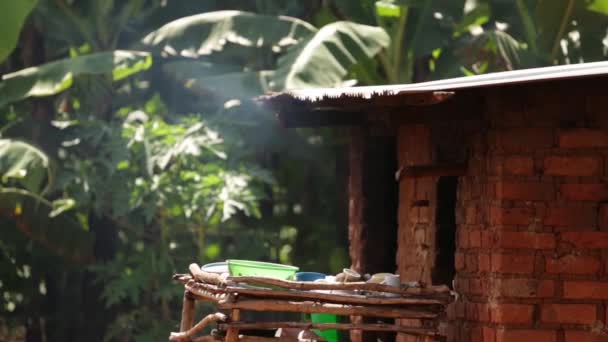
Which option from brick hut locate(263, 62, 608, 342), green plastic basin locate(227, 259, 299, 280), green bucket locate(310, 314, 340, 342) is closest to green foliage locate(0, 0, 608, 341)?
green bucket locate(310, 314, 340, 342)

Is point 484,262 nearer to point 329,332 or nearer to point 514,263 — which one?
point 514,263

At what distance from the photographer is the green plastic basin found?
5.46 m

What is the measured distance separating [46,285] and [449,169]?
10.6 metres

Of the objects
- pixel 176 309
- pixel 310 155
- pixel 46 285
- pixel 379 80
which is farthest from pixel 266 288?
pixel 46 285

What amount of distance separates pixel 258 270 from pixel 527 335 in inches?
47.1

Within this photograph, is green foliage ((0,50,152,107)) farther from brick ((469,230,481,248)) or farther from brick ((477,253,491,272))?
brick ((477,253,491,272))

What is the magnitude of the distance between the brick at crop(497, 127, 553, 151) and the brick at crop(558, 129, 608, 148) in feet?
0.19

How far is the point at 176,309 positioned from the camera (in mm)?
13211

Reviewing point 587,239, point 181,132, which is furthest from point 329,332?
point 181,132

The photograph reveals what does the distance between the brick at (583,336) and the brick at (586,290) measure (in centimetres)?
15

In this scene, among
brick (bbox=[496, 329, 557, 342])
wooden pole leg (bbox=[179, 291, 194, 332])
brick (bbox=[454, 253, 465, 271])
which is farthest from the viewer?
wooden pole leg (bbox=[179, 291, 194, 332])

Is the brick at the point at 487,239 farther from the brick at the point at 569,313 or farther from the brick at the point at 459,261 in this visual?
the brick at the point at 569,313

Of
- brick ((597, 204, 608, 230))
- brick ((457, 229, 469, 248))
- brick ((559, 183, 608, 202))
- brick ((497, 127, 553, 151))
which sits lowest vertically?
brick ((457, 229, 469, 248))

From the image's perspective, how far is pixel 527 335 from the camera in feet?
17.1
